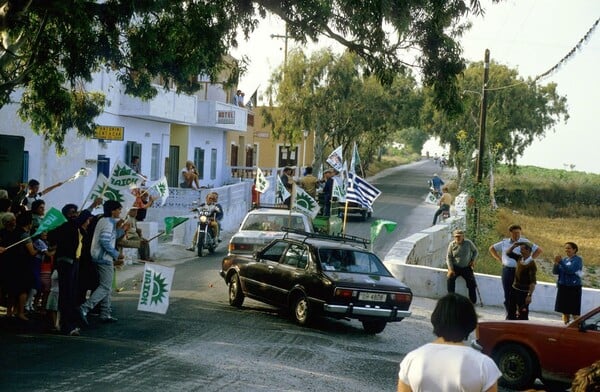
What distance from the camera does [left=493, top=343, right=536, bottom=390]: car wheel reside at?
1193 centimetres

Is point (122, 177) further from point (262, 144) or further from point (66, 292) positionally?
point (262, 144)

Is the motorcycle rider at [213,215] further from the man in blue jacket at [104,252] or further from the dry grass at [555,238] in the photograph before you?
the man in blue jacket at [104,252]

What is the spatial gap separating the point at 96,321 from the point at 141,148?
21.6m

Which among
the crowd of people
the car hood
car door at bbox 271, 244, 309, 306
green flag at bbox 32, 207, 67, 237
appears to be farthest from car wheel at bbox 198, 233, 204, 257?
green flag at bbox 32, 207, 67, 237

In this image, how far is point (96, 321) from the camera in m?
13.9

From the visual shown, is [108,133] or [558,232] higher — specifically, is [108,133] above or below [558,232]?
above

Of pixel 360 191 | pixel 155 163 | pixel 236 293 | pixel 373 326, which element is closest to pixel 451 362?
pixel 373 326

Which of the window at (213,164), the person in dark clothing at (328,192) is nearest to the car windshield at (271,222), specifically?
the person in dark clothing at (328,192)

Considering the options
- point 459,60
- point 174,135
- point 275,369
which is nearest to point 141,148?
point 174,135

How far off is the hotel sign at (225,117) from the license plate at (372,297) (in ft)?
96.6

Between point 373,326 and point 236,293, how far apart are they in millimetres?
2779

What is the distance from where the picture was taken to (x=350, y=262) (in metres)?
15.4

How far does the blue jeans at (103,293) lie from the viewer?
531 inches

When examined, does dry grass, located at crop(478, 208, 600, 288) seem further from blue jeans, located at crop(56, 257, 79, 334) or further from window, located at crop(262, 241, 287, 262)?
blue jeans, located at crop(56, 257, 79, 334)
